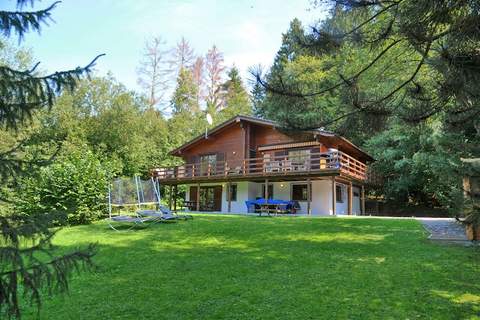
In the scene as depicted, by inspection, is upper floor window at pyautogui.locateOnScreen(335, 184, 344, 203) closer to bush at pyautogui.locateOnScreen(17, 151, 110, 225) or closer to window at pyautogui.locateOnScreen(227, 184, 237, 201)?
window at pyautogui.locateOnScreen(227, 184, 237, 201)

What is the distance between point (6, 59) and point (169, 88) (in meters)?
12.3

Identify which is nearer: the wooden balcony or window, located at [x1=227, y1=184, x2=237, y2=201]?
the wooden balcony

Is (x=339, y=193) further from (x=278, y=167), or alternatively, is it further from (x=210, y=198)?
(x=210, y=198)

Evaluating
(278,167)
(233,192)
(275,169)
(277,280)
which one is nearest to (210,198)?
(233,192)

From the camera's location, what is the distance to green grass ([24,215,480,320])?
4.16m

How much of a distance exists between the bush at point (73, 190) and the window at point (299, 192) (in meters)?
10.0

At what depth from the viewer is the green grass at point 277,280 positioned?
4.16m

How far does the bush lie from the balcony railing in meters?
7.95

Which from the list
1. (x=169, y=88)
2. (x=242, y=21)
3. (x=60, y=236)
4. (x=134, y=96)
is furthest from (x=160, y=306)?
(x=169, y=88)

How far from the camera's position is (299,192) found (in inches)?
794

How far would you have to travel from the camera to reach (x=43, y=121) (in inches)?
1014

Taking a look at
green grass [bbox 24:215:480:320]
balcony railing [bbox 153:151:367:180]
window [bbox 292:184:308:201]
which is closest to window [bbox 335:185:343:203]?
balcony railing [bbox 153:151:367:180]

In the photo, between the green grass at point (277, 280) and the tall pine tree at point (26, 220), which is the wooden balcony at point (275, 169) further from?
the tall pine tree at point (26, 220)

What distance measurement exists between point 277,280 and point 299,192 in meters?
15.2
